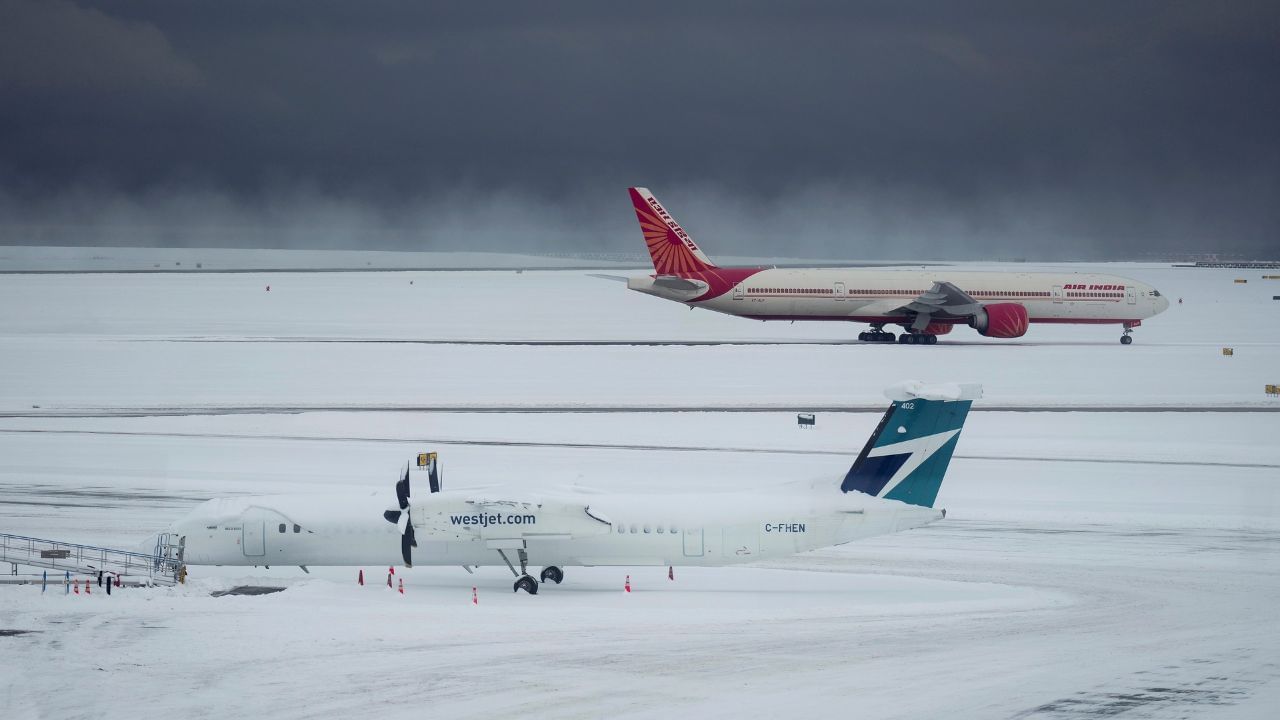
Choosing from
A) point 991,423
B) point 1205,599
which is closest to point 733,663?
point 1205,599

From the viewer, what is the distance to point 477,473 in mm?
40094

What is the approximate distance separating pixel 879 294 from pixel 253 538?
55.5m

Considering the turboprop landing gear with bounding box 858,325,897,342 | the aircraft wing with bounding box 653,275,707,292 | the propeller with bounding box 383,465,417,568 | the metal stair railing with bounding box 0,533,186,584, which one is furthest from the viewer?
the turboprop landing gear with bounding box 858,325,897,342

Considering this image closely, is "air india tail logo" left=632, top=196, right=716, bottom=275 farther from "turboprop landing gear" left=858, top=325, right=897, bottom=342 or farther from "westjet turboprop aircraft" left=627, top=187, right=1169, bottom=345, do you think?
"turboprop landing gear" left=858, top=325, right=897, bottom=342

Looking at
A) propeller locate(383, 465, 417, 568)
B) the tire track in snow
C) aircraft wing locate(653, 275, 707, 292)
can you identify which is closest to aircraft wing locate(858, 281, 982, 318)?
aircraft wing locate(653, 275, 707, 292)

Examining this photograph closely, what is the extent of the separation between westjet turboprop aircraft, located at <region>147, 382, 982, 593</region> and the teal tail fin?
0.02 metres

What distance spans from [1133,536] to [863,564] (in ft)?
25.4

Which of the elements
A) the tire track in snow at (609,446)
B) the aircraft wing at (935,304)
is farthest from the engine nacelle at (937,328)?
the tire track in snow at (609,446)

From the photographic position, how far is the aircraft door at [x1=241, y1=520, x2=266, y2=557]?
30250 millimetres

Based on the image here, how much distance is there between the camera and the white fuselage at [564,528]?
2936 centimetres

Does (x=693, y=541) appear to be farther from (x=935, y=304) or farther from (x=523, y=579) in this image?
(x=935, y=304)

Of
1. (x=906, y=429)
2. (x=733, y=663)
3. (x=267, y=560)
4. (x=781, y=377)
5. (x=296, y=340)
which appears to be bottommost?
(x=733, y=663)

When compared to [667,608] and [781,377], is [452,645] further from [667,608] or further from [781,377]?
[781,377]

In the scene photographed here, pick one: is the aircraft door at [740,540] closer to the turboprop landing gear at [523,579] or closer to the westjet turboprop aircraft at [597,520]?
the westjet turboprop aircraft at [597,520]
